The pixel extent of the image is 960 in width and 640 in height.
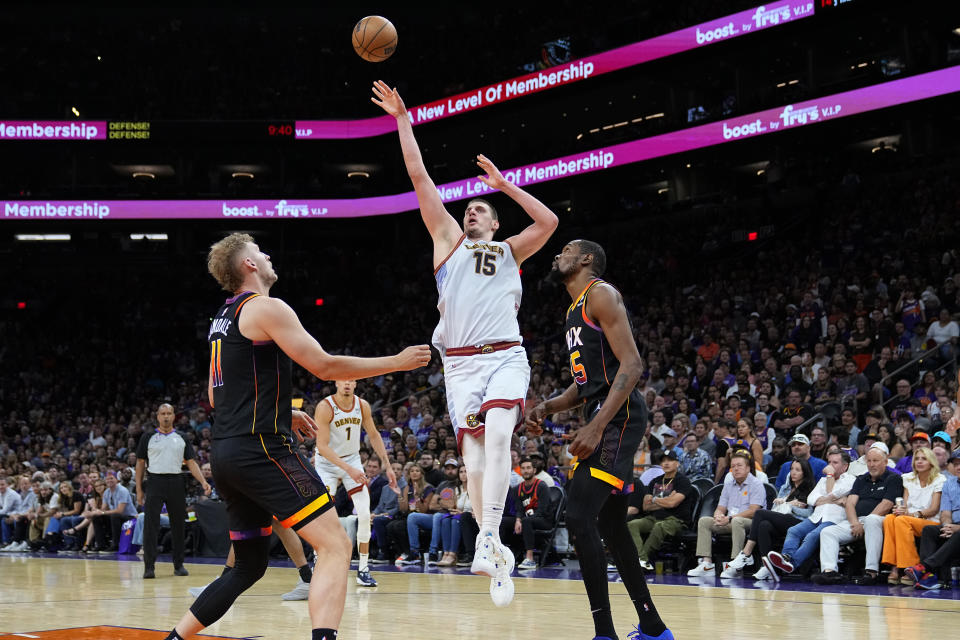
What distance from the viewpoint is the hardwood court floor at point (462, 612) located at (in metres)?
6.55

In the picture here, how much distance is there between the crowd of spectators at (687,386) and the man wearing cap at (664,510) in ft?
0.10

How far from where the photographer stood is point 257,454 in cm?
469

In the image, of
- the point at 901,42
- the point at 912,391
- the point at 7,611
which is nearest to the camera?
the point at 7,611

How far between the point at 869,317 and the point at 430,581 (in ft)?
32.0

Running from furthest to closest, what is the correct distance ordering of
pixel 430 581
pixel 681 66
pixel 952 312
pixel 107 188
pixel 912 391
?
pixel 107 188
pixel 681 66
pixel 952 312
pixel 912 391
pixel 430 581

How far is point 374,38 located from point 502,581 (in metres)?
4.15

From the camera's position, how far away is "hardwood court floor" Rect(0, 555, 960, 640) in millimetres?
6555

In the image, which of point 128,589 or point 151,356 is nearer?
point 128,589

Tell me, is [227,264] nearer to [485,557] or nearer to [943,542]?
[485,557]

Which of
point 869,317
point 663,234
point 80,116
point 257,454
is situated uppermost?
point 80,116

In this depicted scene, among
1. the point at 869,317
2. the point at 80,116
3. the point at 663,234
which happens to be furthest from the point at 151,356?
the point at 869,317

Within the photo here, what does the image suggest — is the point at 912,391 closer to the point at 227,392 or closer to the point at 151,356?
the point at 227,392

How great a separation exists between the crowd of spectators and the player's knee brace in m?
7.20

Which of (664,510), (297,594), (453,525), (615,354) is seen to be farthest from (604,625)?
(453,525)
